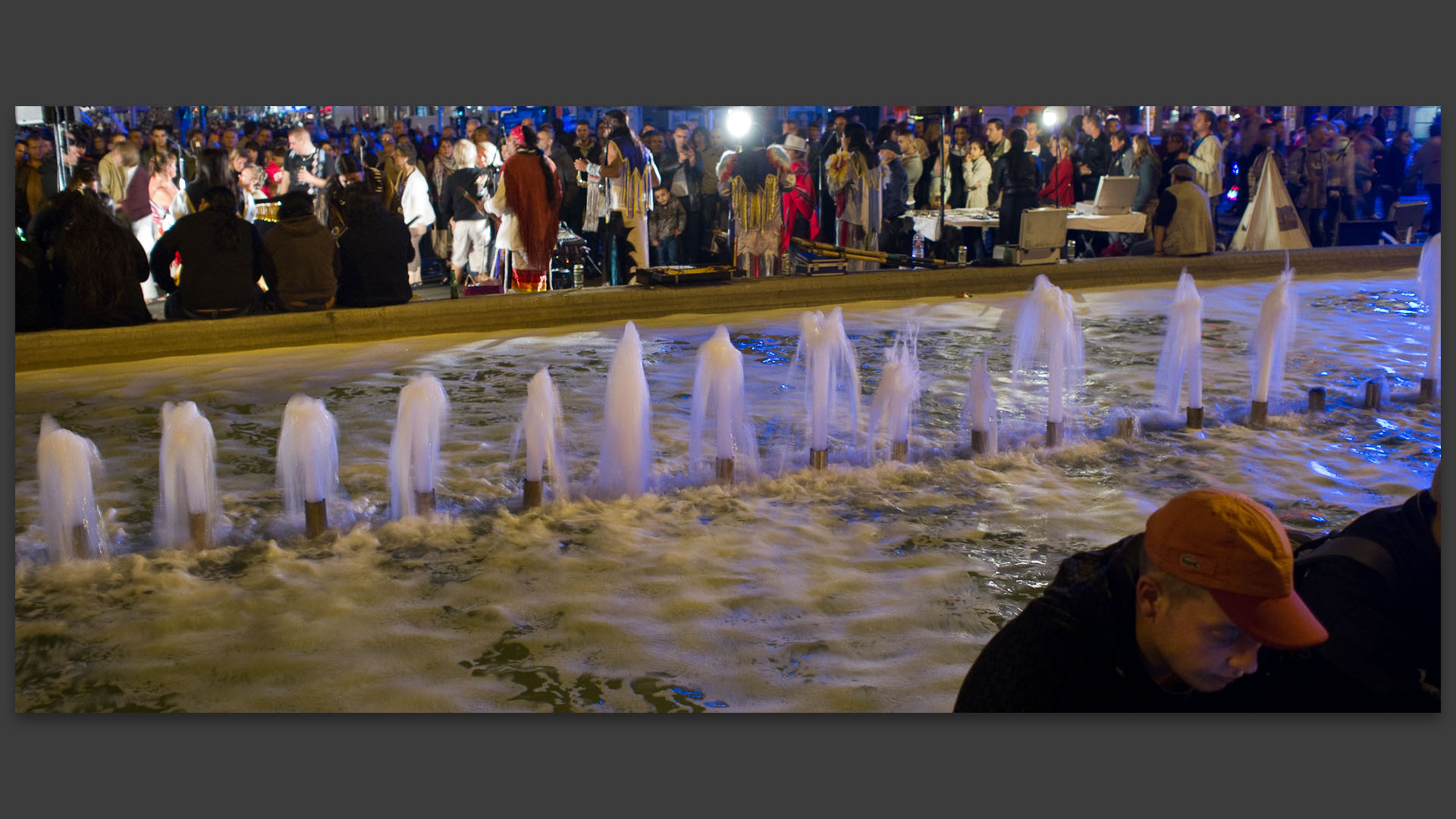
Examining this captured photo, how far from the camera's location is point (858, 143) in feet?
39.1

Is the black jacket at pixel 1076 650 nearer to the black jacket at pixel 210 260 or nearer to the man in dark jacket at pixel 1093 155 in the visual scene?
the black jacket at pixel 210 260

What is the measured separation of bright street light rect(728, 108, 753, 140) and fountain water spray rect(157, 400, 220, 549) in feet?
16.9

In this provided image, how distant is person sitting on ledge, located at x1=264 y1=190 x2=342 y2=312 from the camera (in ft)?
30.4

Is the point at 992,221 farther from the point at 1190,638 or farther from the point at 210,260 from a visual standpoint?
the point at 1190,638

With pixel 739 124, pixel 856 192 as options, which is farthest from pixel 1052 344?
pixel 856 192

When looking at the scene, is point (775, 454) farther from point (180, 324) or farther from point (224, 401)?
point (180, 324)

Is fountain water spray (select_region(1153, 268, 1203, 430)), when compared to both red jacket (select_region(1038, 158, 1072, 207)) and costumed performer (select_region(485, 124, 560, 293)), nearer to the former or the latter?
red jacket (select_region(1038, 158, 1072, 207))

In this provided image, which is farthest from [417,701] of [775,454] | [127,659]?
[775,454]

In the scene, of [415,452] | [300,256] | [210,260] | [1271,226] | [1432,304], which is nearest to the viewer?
[415,452]

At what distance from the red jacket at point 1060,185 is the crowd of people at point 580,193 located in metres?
0.02

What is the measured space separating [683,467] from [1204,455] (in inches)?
102

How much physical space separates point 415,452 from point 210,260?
4.32 metres

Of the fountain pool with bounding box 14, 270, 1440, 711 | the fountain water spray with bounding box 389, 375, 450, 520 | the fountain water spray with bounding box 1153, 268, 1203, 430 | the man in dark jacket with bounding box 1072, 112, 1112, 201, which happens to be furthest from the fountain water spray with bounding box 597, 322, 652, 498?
the man in dark jacket with bounding box 1072, 112, 1112, 201

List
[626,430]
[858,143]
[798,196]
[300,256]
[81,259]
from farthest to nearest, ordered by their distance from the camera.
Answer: [798,196]
[858,143]
[300,256]
[81,259]
[626,430]
